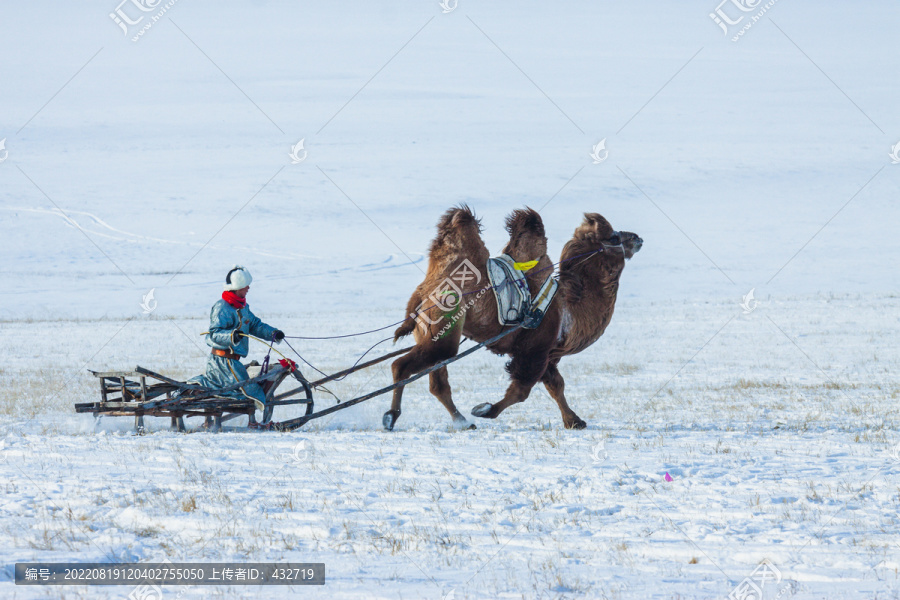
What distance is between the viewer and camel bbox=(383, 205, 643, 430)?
9.20 metres

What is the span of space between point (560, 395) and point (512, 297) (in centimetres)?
128

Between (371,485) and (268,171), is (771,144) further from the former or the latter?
(371,485)

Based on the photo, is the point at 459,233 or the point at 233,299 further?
the point at 459,233

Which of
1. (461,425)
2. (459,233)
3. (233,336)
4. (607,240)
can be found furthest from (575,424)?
(233,336)

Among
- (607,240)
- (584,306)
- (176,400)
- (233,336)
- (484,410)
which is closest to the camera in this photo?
(176,400)

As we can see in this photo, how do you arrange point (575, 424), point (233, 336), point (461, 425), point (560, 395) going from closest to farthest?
point (233, 336) < point (461, 425) < point (575, 424) < point (560, 395)

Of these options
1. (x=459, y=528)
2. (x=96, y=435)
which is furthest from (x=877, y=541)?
(x=96, y=435)

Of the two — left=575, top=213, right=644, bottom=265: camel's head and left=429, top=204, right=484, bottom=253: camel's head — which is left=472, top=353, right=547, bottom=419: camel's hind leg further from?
left=575, top=213, right=644, bottom=265: camel's head

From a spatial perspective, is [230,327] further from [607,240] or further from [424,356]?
[607,240]

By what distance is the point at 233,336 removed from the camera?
29.1 feet

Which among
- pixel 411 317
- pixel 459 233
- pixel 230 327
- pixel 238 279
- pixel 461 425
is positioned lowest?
pixel 461 425

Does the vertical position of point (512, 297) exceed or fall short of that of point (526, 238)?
it falls short

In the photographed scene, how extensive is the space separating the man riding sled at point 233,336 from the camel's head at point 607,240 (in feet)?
11.7

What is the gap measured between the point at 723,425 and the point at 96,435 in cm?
625
